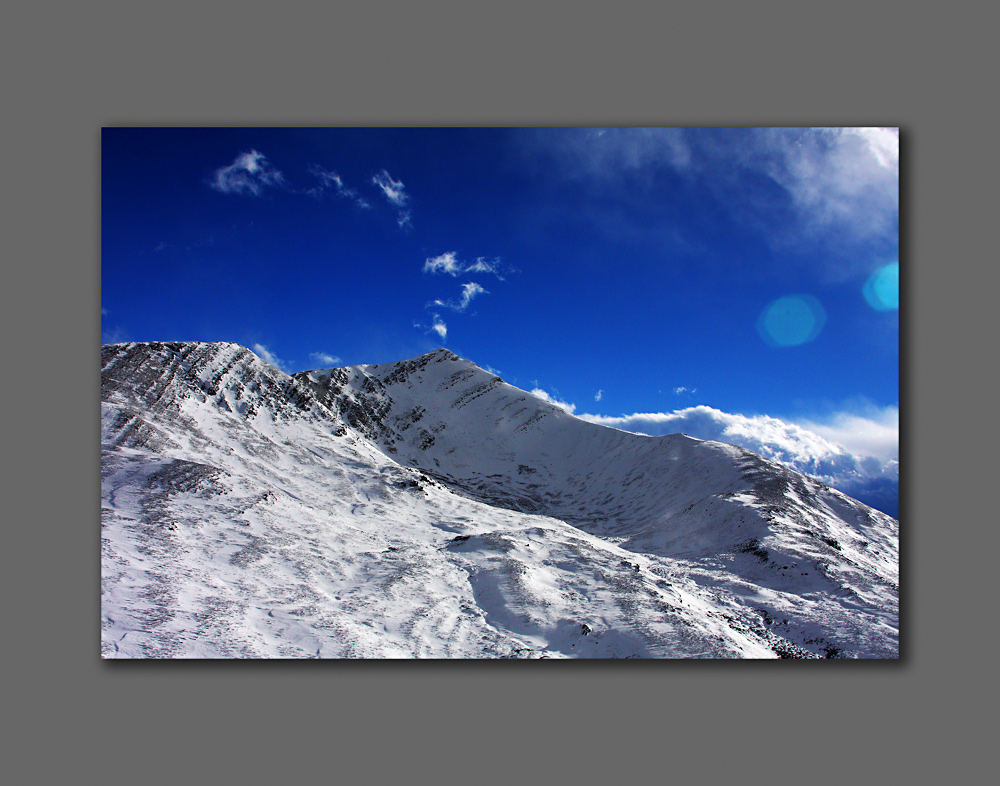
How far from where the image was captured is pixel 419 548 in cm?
2464

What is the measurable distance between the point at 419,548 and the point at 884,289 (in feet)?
73.8

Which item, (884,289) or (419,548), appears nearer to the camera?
(884,289)

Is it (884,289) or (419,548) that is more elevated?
(884,289)

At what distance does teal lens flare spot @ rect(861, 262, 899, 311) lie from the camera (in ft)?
41.2

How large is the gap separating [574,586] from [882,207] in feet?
55.0

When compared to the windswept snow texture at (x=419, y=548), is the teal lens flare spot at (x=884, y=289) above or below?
above

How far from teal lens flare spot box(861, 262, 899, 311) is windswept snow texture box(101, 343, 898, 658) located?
20.5 feet

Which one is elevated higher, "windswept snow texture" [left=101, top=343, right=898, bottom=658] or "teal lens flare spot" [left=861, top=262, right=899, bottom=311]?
"teal lens flare spot" [left=861, top=262, right=899, bottom=311]

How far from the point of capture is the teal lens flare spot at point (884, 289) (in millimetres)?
12555

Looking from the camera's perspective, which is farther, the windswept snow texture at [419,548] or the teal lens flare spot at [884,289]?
the windswept snow texture at [419,548]

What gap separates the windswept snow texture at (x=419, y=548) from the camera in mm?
12992

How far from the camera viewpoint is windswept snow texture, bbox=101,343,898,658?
42.6 feet

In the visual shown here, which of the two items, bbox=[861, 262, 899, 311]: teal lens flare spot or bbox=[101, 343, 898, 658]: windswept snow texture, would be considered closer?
bbox=[861, 262, 899, 311]: teal lens flare spot

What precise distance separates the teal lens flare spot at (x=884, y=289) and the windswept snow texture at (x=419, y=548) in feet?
20.5
